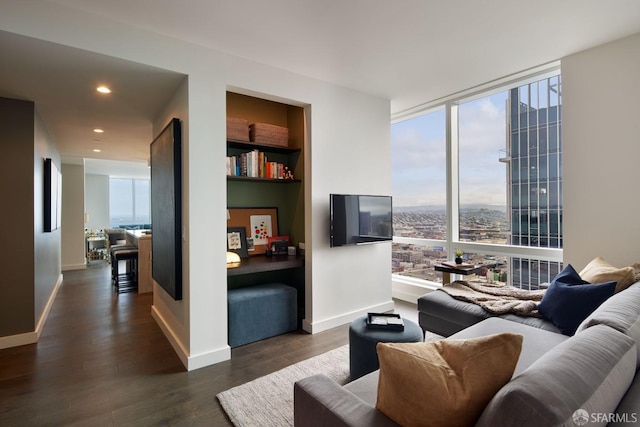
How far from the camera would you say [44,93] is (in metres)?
3.09

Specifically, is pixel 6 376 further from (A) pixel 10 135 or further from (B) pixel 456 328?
(B) pixel 456 328

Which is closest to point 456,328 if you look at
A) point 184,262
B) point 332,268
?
point 332,268

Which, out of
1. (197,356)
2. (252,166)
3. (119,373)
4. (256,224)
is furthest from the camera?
(256,224)

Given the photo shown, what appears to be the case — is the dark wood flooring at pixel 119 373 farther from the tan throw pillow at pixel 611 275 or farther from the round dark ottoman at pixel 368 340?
the tan throw pillow at pixel 611 275

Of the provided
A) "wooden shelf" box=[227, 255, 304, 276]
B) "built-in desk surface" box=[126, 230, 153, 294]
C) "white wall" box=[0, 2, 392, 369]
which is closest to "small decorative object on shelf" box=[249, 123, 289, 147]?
"white wall" box=[0, 2, 392, 369]

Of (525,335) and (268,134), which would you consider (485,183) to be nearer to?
(525,335)

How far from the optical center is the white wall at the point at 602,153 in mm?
2762

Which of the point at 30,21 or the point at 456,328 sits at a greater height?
the point at 30,21

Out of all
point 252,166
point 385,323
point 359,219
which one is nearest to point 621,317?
point 385,323

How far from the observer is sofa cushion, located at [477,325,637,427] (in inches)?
31.4

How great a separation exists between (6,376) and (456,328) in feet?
12.6

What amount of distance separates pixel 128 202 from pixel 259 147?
35.1ft

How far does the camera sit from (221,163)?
116 inches

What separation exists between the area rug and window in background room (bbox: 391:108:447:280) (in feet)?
7.45
